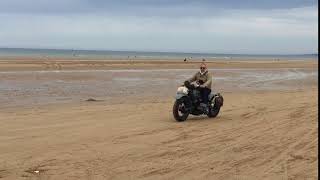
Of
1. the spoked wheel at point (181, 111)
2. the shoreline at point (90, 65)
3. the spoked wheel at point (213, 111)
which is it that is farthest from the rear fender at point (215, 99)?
the shoreline at point (90, 65)

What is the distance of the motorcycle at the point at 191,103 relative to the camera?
42.5 feet

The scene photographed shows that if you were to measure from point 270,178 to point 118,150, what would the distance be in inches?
111

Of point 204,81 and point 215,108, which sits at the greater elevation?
point 204,81

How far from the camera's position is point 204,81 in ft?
44.3

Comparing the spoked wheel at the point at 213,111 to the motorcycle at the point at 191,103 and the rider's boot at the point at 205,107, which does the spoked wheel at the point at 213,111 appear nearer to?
the motorcycle at the point at 191,103

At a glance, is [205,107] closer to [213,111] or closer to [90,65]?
[213,111]

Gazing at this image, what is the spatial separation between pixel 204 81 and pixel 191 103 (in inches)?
26.1

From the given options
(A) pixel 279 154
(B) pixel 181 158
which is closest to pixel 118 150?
(B) pixel 181 158

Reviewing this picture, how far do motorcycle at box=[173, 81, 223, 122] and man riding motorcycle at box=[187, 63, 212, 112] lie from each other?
0.09m

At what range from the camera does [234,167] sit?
783cm

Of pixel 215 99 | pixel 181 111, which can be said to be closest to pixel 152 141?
pixel 181 111

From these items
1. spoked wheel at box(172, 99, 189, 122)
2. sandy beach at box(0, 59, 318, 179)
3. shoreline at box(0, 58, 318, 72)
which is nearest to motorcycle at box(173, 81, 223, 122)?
spoked wheel at box(172, 99, 189, 122)

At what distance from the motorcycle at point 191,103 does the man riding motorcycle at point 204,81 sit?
0.31 ft

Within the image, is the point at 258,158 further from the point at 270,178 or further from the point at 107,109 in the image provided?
the point at 107,109
